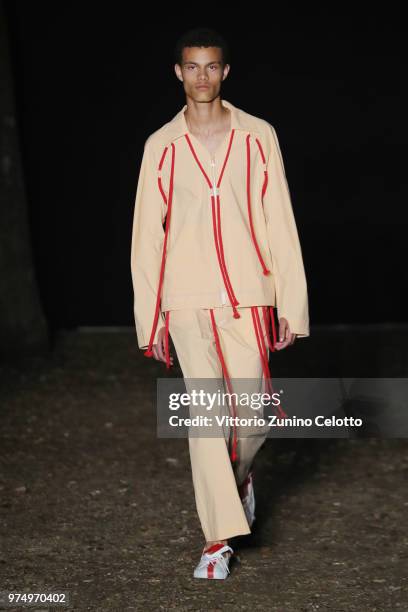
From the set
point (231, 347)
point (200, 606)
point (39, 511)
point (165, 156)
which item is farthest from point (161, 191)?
point (39, 511)

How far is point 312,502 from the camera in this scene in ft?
14.2

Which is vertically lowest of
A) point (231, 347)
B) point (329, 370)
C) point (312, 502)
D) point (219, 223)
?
point (329, 370)

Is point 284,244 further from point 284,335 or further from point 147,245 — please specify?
point 147,245

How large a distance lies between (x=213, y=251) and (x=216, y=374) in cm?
37

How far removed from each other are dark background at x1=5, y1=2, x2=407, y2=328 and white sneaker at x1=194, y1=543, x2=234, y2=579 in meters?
4.68

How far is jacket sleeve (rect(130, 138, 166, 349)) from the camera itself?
3.39 meters

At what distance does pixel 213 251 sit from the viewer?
336 centimetres

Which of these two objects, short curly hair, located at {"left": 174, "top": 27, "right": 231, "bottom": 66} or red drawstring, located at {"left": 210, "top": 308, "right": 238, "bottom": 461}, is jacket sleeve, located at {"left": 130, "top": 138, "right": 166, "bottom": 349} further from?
short curly hair, located at {"left": 174, "top": 27, "right": 231, "bottom": 66}

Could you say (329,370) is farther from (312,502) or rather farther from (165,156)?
(165,156)

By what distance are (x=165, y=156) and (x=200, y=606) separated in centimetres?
132

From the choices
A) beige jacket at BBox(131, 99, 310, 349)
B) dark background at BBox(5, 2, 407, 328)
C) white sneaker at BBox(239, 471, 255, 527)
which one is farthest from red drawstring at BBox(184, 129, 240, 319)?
dark background at BBox(5, 2, 407, 328)

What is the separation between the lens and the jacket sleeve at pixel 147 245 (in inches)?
134

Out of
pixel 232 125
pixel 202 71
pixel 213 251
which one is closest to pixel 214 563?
pixel 213 251

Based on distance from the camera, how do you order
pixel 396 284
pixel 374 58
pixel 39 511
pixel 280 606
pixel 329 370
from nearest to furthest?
1. pixel 280 606
2. pixel 39 511
3. pixel 329 370
4. pixel 374 58
5. pixel 396 284
